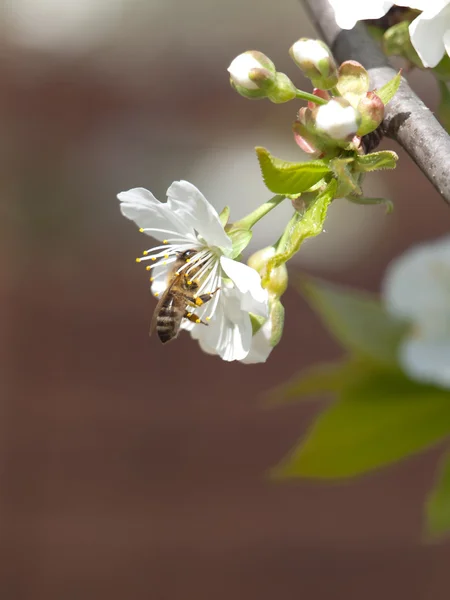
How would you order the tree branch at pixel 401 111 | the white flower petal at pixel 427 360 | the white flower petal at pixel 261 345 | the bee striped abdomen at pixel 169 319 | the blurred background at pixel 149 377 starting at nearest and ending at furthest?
the tree branch at pixel 401 111 < the white flower petal at pixel 261 345 < the bee striped abdomen at pixel 169 319 < the white flower petal at pixel 427 360 < the blurred background at pixel 149 377

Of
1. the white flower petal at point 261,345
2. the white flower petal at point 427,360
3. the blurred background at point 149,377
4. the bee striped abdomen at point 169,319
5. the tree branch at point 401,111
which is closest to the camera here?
the tree branch at point 401,111

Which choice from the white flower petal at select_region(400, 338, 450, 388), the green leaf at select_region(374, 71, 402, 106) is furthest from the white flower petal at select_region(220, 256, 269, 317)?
the white flower petal at select_region(400, 338, 450, 388)

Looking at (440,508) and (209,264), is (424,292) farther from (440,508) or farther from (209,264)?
(209,264)

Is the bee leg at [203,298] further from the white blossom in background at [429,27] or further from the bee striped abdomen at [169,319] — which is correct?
the white blossom in background at [429,27]

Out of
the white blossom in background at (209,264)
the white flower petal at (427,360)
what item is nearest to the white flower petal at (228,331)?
the white blossom in background at (209,264)

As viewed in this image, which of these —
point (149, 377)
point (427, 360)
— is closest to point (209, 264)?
point (427, 360)

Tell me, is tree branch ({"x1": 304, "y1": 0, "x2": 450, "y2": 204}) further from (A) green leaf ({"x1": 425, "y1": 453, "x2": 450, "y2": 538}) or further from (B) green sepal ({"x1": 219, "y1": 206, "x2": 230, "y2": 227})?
(A) green leaf ({"x1": 425, "y1": 453, "x2": 450, "y2": 538})
